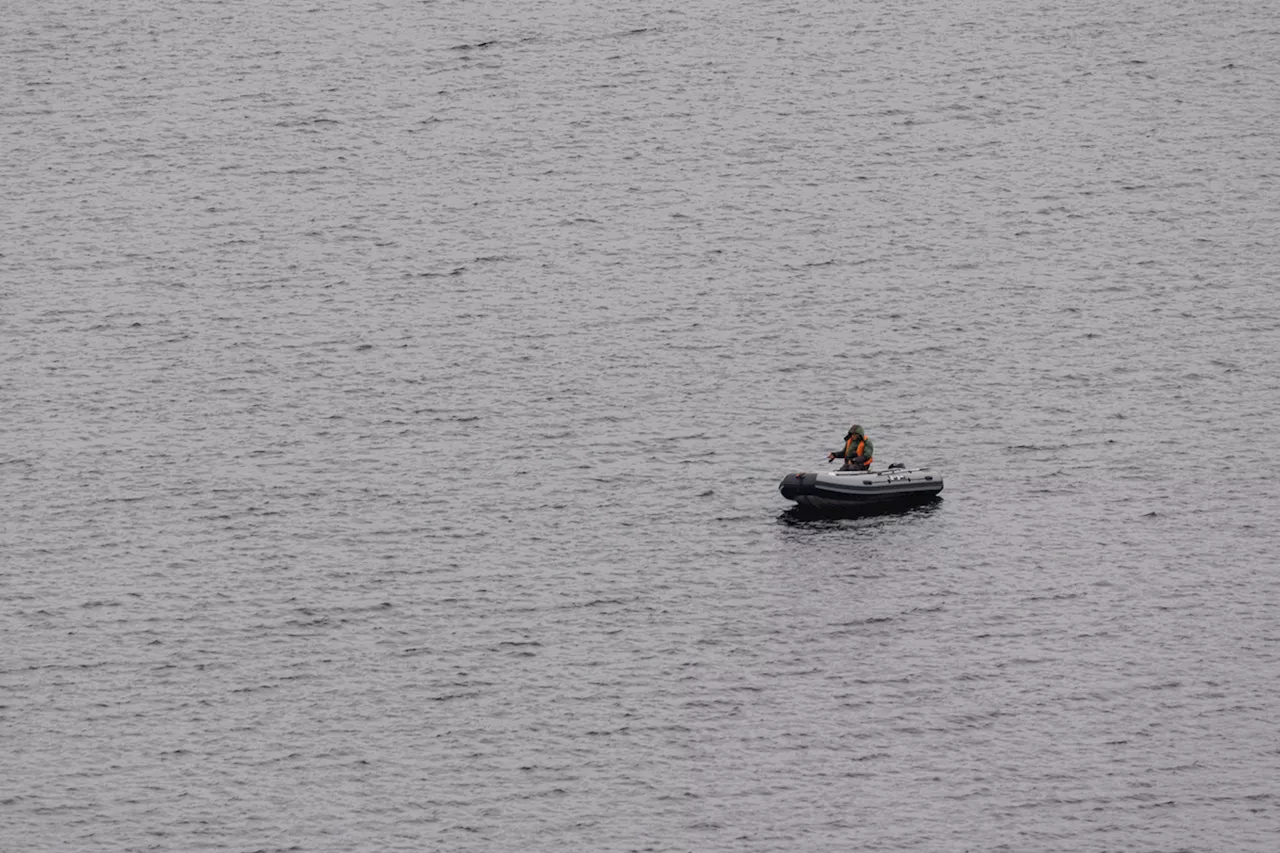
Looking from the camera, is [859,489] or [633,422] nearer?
[859,489]

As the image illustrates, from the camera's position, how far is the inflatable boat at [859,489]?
59.1 m

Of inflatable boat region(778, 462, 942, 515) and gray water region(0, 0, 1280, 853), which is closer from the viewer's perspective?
gray water region(0, 0, 1280, 853)

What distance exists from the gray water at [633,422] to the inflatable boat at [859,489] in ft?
2.32

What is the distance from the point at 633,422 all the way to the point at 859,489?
40.3ft

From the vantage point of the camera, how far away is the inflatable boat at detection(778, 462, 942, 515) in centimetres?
5912

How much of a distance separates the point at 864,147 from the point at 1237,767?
55980mm

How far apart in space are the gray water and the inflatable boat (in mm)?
707

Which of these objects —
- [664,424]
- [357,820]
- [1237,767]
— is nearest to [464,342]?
[664,424]

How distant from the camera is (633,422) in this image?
69.4m

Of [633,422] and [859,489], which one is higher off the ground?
[633,422]

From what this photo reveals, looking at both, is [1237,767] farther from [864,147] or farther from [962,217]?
[864,147]

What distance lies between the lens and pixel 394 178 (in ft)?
316

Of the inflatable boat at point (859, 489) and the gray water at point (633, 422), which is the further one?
the inflatable boat at point (859, 489)

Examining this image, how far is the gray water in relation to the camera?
4744 cm
